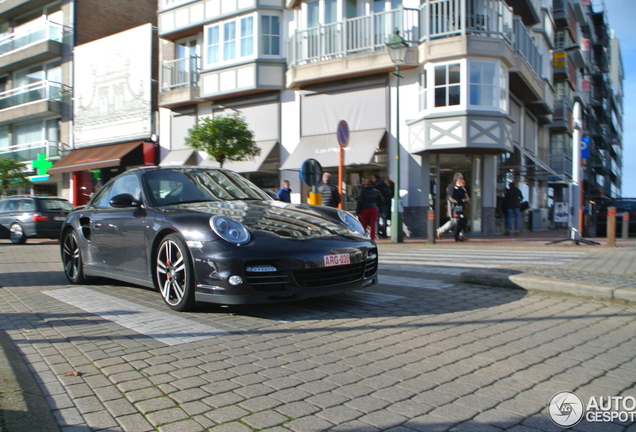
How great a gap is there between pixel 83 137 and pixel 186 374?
2960 centimetres

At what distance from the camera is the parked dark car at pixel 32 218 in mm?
16094

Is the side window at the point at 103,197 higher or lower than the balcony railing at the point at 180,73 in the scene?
lower

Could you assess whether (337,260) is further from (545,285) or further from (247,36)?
(247,36)

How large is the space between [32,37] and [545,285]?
35.1m

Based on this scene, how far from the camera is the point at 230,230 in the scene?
448cm

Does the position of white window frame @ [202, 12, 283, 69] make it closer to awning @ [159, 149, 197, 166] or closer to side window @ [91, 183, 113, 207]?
awning @ [159, 149, 197, 166]

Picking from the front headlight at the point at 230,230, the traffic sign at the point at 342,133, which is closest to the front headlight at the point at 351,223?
the front headlight at the point at 230,230

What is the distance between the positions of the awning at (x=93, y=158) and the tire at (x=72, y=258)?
19328mm

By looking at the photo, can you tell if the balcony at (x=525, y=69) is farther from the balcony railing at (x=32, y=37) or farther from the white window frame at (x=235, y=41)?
the balcony railing at (x=32, y=37)

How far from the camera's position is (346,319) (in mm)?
4539

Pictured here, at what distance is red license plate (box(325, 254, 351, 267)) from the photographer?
460cm

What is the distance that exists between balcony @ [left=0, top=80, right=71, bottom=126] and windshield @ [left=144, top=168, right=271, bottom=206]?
93.9 ft

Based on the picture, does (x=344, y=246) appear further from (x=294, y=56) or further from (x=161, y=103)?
(x=161, y=103)

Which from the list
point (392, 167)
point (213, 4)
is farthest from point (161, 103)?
point (392, 167)
